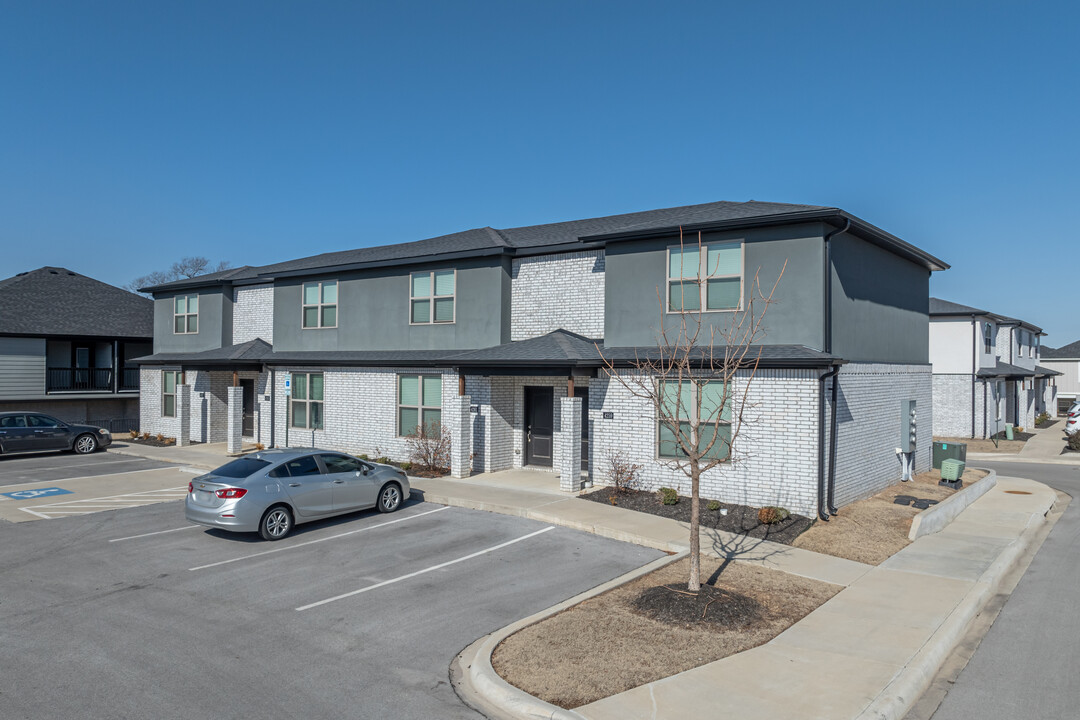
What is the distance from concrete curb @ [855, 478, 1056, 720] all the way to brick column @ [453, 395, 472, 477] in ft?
36.9

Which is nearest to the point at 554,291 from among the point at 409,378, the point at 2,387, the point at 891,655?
the point at 409,378

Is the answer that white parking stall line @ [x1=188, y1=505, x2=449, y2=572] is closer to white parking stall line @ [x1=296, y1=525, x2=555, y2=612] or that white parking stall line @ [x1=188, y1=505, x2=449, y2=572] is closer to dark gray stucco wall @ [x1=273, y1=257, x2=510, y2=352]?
white parking stall line @ [x1=296, y1=525, x2=555, y2=612]

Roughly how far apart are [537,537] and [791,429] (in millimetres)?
5335

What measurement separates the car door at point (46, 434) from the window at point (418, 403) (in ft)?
39.7

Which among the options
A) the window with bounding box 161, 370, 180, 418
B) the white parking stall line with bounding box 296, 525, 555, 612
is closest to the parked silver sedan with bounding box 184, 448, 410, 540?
the white parking stall line with bounding box 296, 525, 555, 612

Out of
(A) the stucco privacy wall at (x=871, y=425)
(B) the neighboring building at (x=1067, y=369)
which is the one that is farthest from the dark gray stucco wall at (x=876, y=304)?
(B) the neighboring building at (x=1067, y=369)

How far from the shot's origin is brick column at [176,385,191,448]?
25.3 m

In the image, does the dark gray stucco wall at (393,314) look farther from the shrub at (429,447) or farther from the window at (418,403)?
the shrub at (429,447)

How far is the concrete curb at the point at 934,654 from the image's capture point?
6184 millimetres

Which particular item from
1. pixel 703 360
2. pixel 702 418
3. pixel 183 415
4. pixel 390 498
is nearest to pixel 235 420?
pixel 183 415

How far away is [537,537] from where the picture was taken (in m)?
12.4

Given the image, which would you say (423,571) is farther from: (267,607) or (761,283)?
(761,283)

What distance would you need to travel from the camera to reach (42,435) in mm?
22641

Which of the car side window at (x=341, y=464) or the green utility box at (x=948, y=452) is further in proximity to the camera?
the green utility box at (x=948, y=452)
